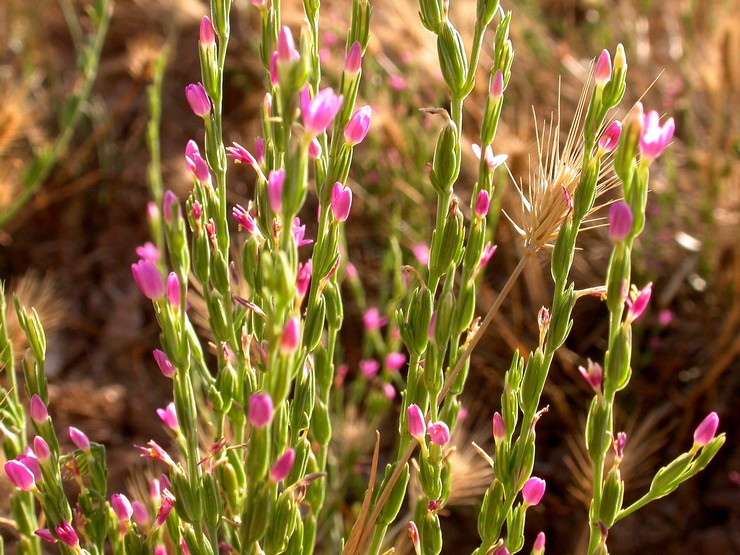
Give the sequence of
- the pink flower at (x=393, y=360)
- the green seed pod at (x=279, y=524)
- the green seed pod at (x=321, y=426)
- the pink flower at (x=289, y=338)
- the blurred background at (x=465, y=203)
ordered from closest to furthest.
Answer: the pink flower at (x=289, y=338) → the green seed pod at (x=279, y=524) → the green seed pod at (x=321, y=426) → the pink flower at (x=393, y=360) → the blurred background at (x=465, y=203)

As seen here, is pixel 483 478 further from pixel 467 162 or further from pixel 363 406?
pixel 363 406

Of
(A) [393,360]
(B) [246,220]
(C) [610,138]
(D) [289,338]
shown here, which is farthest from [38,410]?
(A) [393,360]

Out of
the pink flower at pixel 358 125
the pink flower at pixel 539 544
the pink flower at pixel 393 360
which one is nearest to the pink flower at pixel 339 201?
the pink flower at pixel 358 125

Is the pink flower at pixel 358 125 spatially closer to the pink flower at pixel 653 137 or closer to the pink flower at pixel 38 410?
the pink flower at pixel 653 137

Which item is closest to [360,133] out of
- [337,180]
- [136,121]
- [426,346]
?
[337,180]

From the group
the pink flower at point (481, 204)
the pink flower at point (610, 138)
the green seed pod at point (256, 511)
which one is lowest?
the green seed pod at point (256, 511)

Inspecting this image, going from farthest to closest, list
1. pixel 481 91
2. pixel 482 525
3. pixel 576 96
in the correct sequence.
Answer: pixel 576 96
pixel 481 91
pixel 482 525

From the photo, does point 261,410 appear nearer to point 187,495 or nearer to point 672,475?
point 187,495
